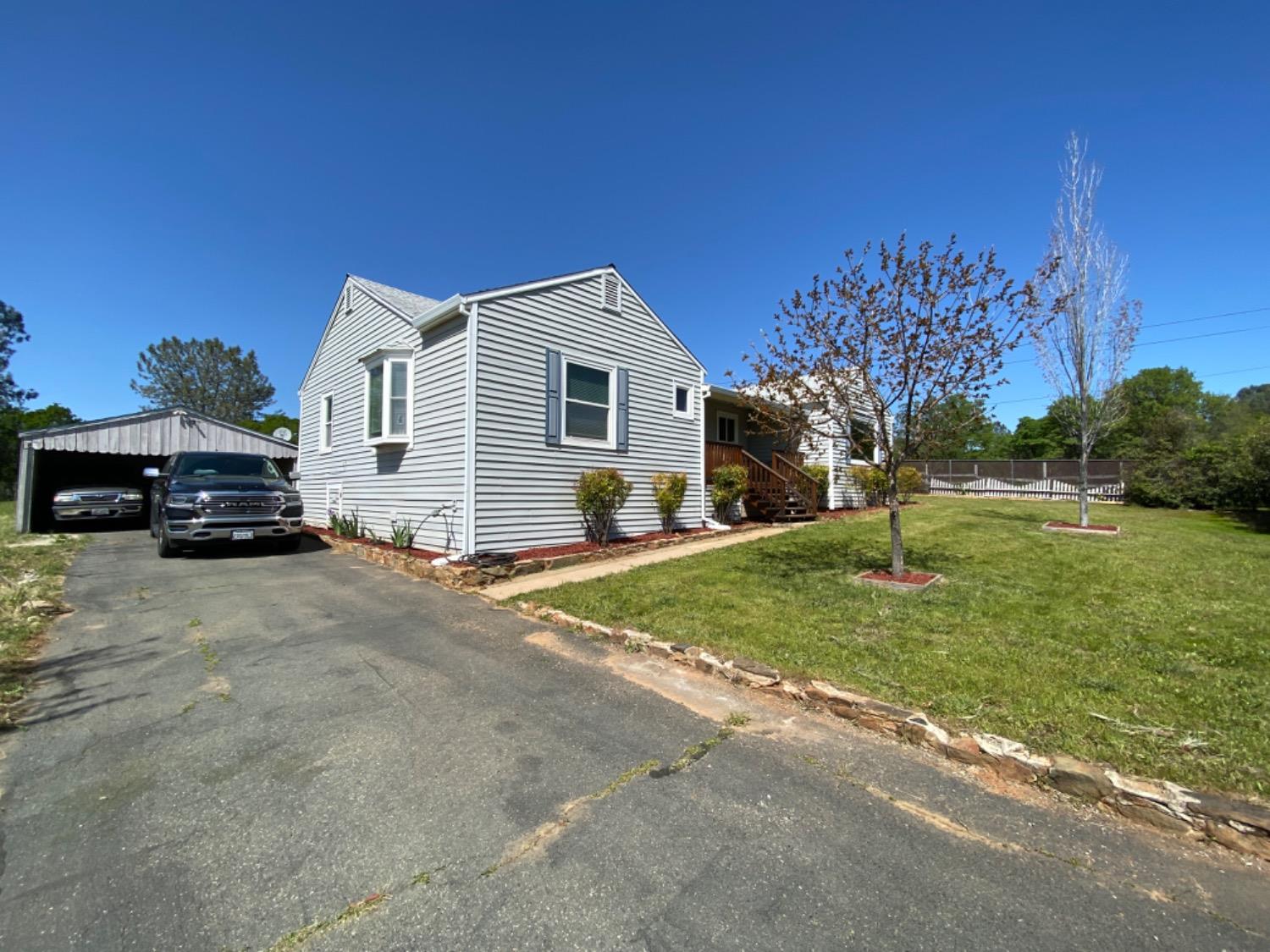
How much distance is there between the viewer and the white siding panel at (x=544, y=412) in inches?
326

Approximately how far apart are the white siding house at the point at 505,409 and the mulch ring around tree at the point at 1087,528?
7.58 meters

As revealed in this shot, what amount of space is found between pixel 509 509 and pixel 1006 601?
6625 millimetres

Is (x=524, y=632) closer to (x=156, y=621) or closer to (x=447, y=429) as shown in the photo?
(x=156, y=621)

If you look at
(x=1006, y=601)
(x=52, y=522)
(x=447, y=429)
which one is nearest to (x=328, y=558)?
(x=447, y=429)

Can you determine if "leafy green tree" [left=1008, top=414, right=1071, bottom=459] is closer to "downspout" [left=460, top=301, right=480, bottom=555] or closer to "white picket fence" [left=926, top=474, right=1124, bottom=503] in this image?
"white picket fence" [left=926, top=474, right=1124, bottom=503]

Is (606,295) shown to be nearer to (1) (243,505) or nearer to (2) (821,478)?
(1) (243,505)

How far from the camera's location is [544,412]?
29.8ft

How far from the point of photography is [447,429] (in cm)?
849

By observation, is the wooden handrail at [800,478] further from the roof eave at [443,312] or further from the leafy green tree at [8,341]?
the leafy green tree at [8,341]

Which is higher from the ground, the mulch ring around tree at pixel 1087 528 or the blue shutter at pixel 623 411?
the blue shutter at pixel 623 411

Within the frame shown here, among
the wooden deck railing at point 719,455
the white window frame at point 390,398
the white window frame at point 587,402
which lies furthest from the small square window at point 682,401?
the white window frame at point 390,398

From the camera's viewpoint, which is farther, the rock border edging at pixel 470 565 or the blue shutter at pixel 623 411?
the blue shutter at pixel 623 411

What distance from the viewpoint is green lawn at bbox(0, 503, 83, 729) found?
378 centimetres

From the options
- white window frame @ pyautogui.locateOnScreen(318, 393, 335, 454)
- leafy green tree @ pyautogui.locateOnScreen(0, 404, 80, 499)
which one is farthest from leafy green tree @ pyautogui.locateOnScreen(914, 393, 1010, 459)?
leafy green tree @ pyautogui.locateOnScreen(0, 404, 80, 499)
